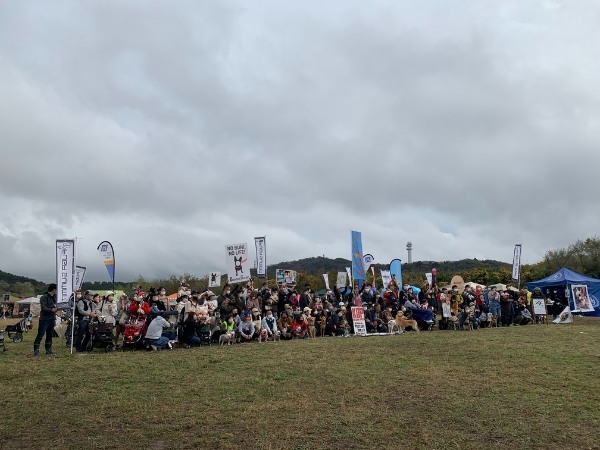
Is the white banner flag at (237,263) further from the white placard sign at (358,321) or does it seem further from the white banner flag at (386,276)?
the white banner flag at (386,276)

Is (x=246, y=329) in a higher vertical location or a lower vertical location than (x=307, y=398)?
higher

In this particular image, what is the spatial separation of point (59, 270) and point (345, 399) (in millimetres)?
9730

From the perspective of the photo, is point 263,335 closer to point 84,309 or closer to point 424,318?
point 84,309

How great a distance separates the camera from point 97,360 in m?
13.2

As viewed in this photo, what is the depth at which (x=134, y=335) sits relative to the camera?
15.3 m

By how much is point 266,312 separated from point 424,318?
752 centimetres

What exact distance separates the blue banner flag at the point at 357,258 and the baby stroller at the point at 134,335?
9.32m

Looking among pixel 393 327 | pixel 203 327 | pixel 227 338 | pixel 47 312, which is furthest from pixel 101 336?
pixel 393 327

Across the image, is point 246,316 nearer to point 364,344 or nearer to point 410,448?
point 364,344

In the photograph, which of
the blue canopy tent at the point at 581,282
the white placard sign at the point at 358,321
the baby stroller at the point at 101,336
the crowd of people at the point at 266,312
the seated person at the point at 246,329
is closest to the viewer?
the baby stroller at the point at 101,336

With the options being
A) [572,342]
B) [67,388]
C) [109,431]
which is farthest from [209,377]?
[572,342]

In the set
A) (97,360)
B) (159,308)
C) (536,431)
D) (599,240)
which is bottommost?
(536,431)

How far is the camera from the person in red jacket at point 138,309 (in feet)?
53.1

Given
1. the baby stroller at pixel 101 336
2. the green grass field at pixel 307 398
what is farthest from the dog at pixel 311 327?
the baby stroller at pixel 101 336
